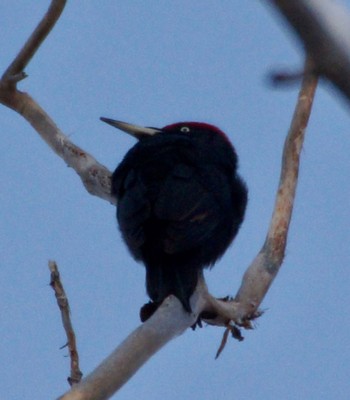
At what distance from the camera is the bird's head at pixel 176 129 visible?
17.9 feet

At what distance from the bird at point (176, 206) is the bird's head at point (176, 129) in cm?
1

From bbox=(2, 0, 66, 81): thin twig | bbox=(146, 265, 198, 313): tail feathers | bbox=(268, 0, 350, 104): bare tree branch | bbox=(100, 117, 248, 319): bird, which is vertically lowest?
bbox=(268, 0, 350, 104): bare tree branch

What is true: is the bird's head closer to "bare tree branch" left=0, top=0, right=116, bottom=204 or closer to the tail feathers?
"bare tree branch" left=0, top=0, right=116, bottom=204

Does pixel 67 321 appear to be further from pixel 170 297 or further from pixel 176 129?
pixel 176 129

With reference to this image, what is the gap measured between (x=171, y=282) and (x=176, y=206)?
56 cm

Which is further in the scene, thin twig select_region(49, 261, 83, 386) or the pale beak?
the pale beak

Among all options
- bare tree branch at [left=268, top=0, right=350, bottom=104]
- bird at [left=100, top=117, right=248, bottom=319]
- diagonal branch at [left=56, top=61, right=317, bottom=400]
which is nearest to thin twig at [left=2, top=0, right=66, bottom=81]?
bird at [left=100, top=117, right=248, bottom=319]

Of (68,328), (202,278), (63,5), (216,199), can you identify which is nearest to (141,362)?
(68,328)

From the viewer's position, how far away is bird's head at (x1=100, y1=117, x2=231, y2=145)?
5445 mm

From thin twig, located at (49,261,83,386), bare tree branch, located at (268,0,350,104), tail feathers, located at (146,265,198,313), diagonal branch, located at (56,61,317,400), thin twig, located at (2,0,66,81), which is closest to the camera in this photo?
bare tree branch, located at (268,0,350,104)

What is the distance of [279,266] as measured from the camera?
12.9 feet

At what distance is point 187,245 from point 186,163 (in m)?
0.86

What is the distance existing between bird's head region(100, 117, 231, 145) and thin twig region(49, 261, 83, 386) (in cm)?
248

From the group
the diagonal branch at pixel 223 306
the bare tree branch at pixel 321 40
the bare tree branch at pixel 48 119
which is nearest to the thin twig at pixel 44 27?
the bare tree branch at pixel 48 119
